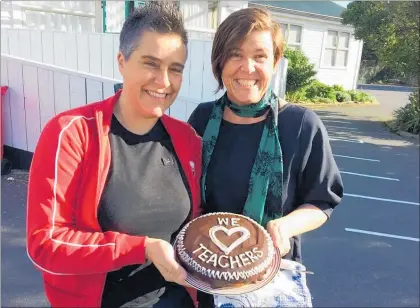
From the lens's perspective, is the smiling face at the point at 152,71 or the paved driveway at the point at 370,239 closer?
the smiling face at the point at 152,71

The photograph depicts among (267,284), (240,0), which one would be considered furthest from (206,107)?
(240,0)

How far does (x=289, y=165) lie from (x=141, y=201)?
0.56 meters

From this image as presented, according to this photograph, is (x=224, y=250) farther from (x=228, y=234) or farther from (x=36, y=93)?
(x=36, y=93)

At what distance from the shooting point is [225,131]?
60.6 inches

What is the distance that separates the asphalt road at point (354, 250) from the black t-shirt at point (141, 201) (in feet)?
5.95

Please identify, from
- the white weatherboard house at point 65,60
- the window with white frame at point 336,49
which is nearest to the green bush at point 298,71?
the window with white frame at point 336,49

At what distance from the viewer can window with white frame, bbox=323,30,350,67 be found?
15825 mm

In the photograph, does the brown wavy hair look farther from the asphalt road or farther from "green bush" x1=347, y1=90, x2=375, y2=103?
"green bush" x1=347, y1=90, x2=375, y2=103

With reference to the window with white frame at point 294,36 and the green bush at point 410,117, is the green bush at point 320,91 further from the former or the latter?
the green bush at point 410,117

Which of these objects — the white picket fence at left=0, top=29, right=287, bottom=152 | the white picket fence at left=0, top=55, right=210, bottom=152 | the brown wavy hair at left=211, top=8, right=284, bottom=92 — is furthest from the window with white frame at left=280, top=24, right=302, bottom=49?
the brown wavy hair at left=211, top=8, right=284, bottom=92

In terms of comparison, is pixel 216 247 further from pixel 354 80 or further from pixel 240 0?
pixel 354 80

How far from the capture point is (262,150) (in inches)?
57.0

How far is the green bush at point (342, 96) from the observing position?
16.5 meters

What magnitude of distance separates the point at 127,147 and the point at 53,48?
6.45 m
